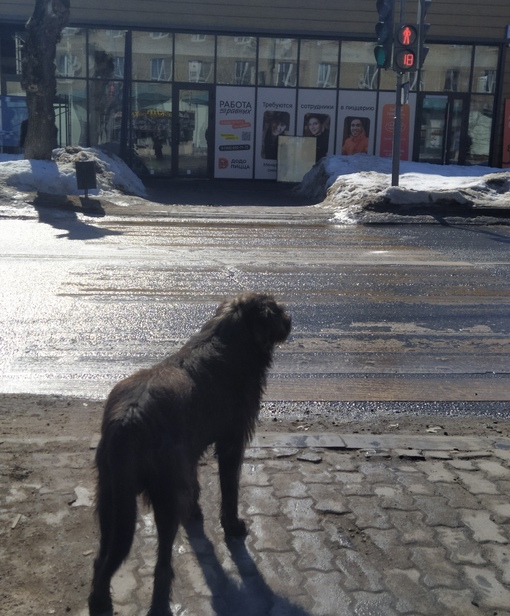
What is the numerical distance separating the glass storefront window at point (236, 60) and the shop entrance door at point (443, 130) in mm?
5656

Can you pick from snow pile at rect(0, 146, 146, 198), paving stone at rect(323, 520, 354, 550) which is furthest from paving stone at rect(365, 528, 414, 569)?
snow pile at rect(0, 146, 146, 198)

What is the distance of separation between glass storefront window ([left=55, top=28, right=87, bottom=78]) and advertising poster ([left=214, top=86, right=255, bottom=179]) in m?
4.33

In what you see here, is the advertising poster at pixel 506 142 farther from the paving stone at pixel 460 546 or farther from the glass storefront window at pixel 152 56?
the paving stone at pixel 460 546

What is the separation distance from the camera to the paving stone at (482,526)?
12.9ft

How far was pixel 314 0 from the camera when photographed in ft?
85.9

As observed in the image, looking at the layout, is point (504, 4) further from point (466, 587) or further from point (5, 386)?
point (466, 587)

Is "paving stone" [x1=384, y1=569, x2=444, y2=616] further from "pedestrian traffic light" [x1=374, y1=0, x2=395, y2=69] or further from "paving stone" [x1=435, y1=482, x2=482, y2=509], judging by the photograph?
"pedestrian traffic light" [x1=374, y1=0, x2=395, y2=69]

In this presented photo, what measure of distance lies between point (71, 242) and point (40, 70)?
27.0 ft

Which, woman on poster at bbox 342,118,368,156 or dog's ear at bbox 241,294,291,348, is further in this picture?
woman on poster at bbox 342,118,368,156

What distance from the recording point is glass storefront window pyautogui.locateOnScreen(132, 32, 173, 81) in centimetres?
2620

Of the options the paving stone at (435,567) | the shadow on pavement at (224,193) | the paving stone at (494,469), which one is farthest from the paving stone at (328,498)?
the shadow on pavement at (224,193)

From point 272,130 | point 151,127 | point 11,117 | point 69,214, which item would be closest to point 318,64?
point 272,130

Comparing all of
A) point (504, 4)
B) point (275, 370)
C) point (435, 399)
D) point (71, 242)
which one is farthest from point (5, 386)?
point (504, 4)

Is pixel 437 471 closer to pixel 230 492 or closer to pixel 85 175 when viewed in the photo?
pixel 230 492
